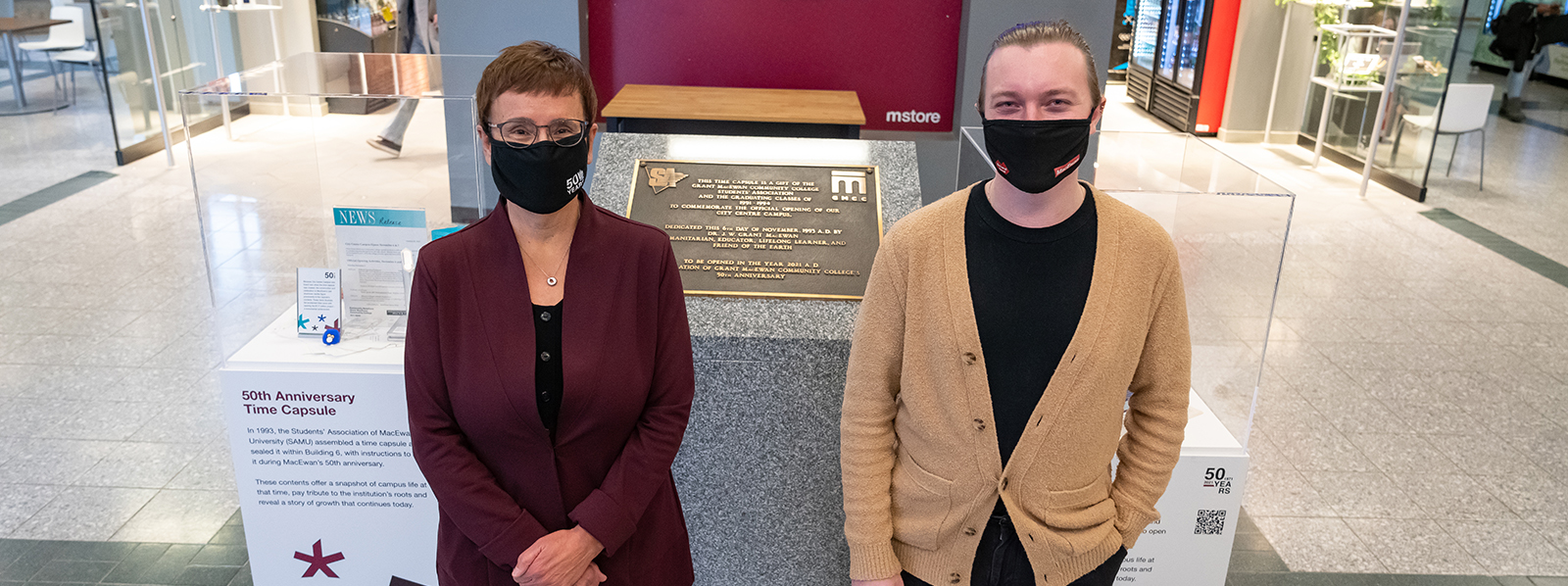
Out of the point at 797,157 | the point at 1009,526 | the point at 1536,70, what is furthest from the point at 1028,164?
the point at 1536,70

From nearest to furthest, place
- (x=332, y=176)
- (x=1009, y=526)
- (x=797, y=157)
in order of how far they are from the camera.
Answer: (x=1009, y=526)
(x=797, y=157)
(x=332, y=176)

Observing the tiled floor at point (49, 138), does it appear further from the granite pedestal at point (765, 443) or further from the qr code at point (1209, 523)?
the qr code at point (1209, 523)

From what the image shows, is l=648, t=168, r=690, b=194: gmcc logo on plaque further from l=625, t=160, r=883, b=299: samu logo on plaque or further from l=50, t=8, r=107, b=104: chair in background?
l=50, t=8, r=107, b=104: chair in background

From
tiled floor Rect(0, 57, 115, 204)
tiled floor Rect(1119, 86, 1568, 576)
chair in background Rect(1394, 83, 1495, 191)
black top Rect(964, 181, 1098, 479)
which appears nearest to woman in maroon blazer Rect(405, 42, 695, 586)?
black top Rect(964, 181, 1098, 479)

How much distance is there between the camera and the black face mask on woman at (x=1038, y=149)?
168 centimetres

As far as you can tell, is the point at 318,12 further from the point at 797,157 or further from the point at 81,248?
the point at 797,157

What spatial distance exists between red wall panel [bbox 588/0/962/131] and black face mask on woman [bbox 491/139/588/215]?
13.6 feet

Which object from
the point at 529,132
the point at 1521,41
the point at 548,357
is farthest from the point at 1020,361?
the point at 1521,41

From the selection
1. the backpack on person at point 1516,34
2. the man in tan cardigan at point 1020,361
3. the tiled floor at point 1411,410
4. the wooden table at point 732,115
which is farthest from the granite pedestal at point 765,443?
the backpack on person at point 1516,34

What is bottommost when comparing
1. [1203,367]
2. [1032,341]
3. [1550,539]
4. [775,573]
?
[1550,539]

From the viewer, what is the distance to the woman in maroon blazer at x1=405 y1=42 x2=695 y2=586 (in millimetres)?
1824

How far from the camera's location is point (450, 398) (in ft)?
6.20

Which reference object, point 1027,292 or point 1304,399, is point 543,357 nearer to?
point 1027,292

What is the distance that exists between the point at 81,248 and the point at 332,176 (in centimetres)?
253
